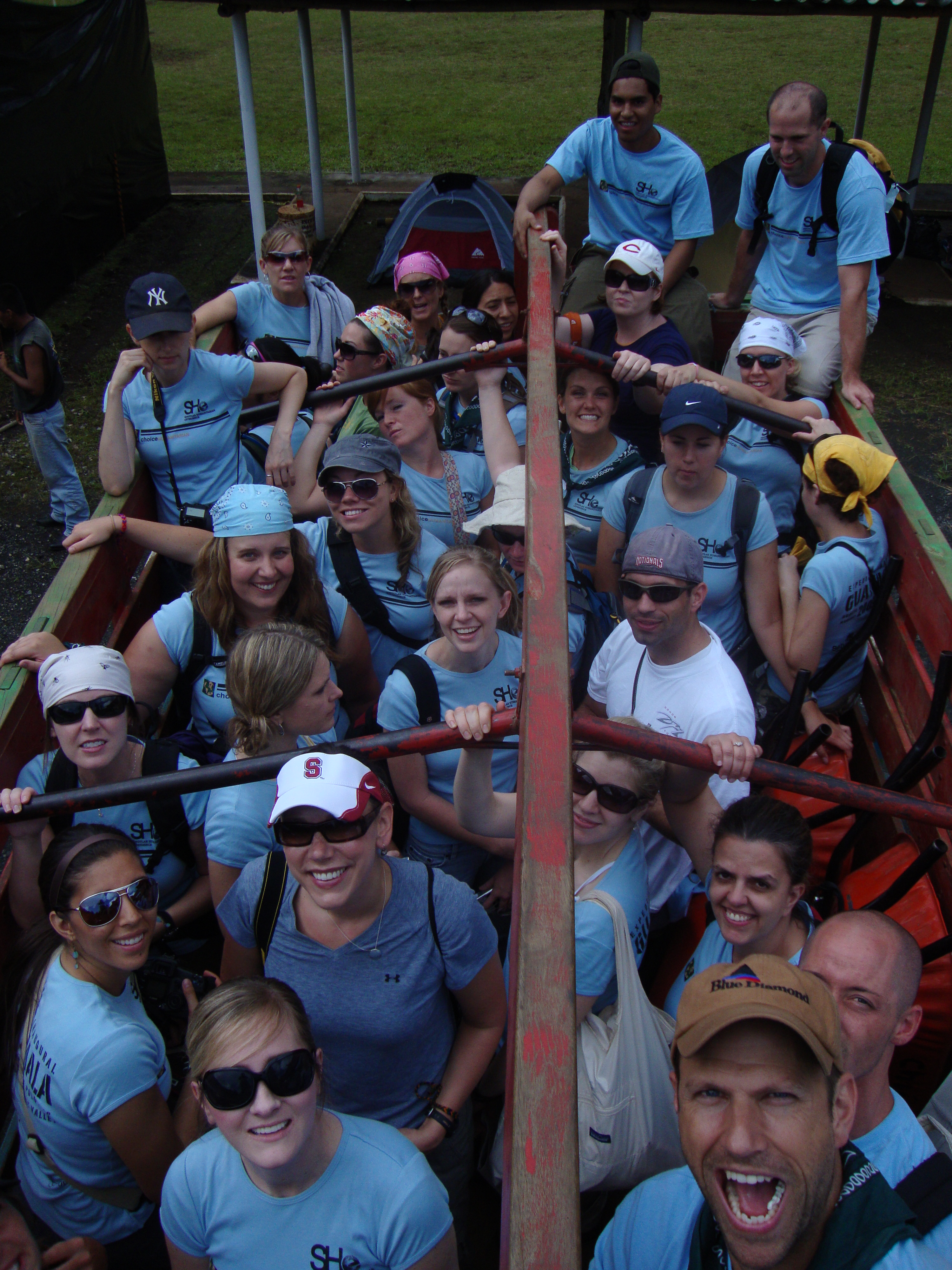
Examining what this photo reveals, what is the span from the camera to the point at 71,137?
10.3 meters

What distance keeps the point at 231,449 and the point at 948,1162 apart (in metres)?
3.09

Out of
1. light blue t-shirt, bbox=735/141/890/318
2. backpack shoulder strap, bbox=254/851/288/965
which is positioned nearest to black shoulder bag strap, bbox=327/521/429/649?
backpack shoulder strap, bbox=254/851/288/965

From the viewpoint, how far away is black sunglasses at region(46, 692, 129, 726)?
226 cm

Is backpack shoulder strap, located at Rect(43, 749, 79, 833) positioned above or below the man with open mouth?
below

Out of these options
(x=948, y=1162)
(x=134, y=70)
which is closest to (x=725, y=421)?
(x=948, y=1162)

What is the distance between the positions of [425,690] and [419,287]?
279cm

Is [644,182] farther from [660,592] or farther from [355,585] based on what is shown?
[660,592]

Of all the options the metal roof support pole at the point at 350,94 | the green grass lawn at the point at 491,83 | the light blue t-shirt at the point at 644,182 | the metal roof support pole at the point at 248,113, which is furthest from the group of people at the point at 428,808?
the green grass lawn at the point at 491,83

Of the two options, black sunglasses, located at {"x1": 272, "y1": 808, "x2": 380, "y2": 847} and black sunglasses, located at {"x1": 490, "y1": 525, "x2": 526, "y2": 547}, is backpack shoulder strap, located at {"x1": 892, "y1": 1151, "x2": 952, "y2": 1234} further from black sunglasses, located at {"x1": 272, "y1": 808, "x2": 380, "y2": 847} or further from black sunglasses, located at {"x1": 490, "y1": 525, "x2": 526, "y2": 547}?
black sunglasses, located at {"x1": 490, "y1": 525, "x2": 526, "y2": 547}

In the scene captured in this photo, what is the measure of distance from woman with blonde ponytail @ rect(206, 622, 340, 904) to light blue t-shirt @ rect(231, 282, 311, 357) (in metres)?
2.75

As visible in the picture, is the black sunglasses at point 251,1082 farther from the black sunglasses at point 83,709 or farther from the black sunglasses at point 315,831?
the black sunglasses at point 83,709

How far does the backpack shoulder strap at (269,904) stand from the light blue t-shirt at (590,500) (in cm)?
178

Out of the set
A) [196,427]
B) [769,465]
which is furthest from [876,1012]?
[196,427]

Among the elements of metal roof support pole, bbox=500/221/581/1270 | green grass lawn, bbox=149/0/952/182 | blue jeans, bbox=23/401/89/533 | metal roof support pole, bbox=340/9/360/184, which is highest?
metal roof support pole, bbox=500/221/581/1270
